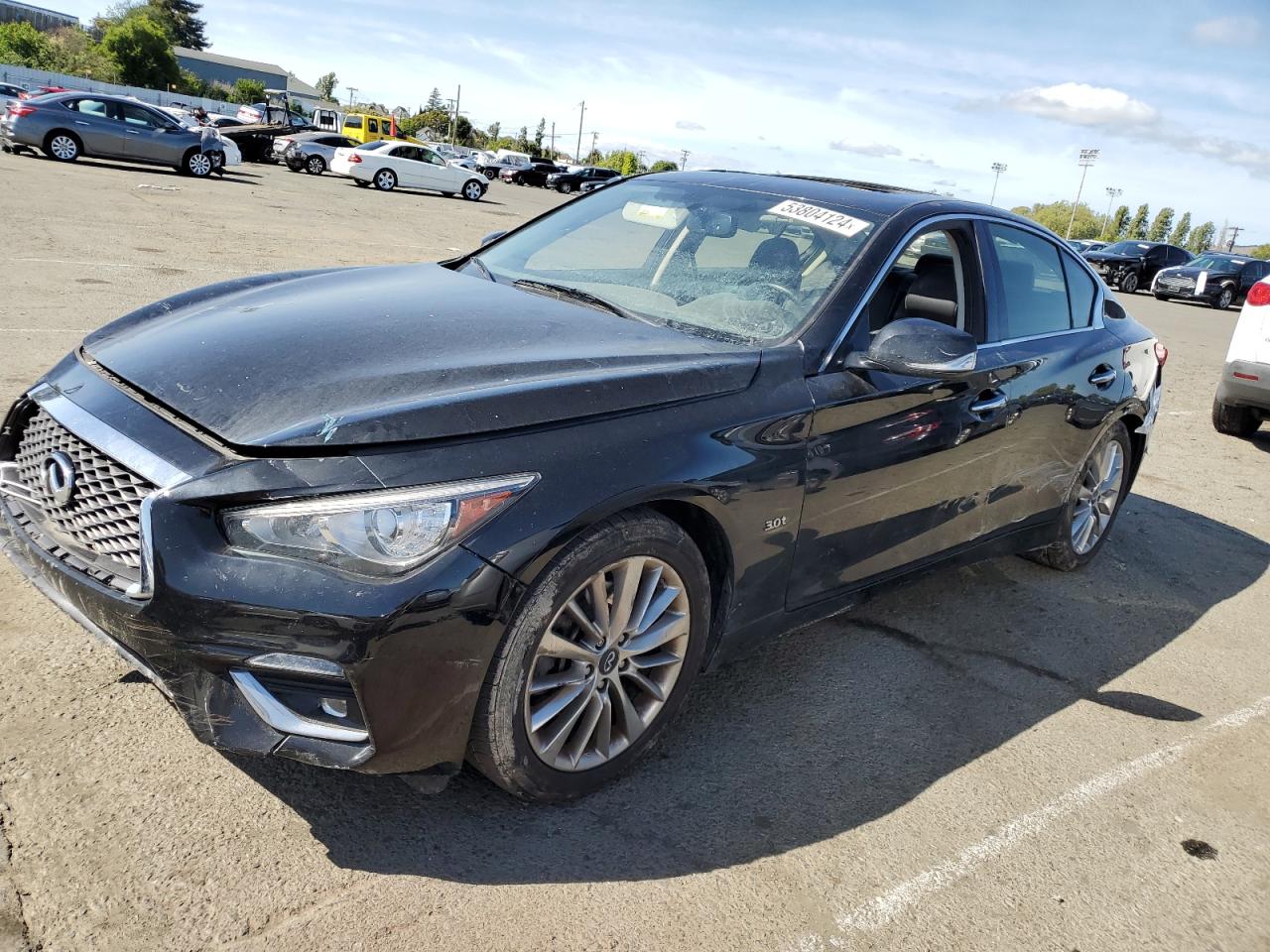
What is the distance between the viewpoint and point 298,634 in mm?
2320

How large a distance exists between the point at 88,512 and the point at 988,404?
3025 mm

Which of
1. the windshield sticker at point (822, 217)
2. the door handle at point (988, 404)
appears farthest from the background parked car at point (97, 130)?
the door handle at point (988, 404)

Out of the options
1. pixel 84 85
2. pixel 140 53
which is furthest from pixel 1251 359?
pixel 140 53

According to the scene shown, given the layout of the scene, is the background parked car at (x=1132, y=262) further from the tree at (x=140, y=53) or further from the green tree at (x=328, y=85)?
the green tree at (x=328, y=85)

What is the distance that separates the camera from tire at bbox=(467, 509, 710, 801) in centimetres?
258

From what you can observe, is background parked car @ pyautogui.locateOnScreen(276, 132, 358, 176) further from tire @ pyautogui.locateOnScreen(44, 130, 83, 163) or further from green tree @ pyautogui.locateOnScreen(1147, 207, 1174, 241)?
green tree @ pyautogui.locateOnScreen(1147, 207, 1174, 241)

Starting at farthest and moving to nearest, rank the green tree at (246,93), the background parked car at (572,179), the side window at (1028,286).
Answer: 1. the green tree at (246,93)
2. the background parked car at (572,179)
3. the side window at (1028,286)

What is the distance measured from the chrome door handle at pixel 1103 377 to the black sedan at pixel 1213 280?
26.8 m

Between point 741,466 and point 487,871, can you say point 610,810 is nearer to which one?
point 487,871

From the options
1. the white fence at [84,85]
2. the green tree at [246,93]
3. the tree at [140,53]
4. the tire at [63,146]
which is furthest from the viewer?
the green tree at [246,93]

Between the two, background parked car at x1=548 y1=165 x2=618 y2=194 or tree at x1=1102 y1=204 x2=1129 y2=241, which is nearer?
background parked car at x1=548 y1=165 x2=618 y2=194

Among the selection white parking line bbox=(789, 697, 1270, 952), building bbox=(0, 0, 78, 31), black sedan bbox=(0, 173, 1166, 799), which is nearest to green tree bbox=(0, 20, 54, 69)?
building bbox=(0, 0, 78, 31)

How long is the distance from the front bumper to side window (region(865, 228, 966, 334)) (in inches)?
76.3

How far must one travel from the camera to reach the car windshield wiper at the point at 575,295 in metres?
3.53
